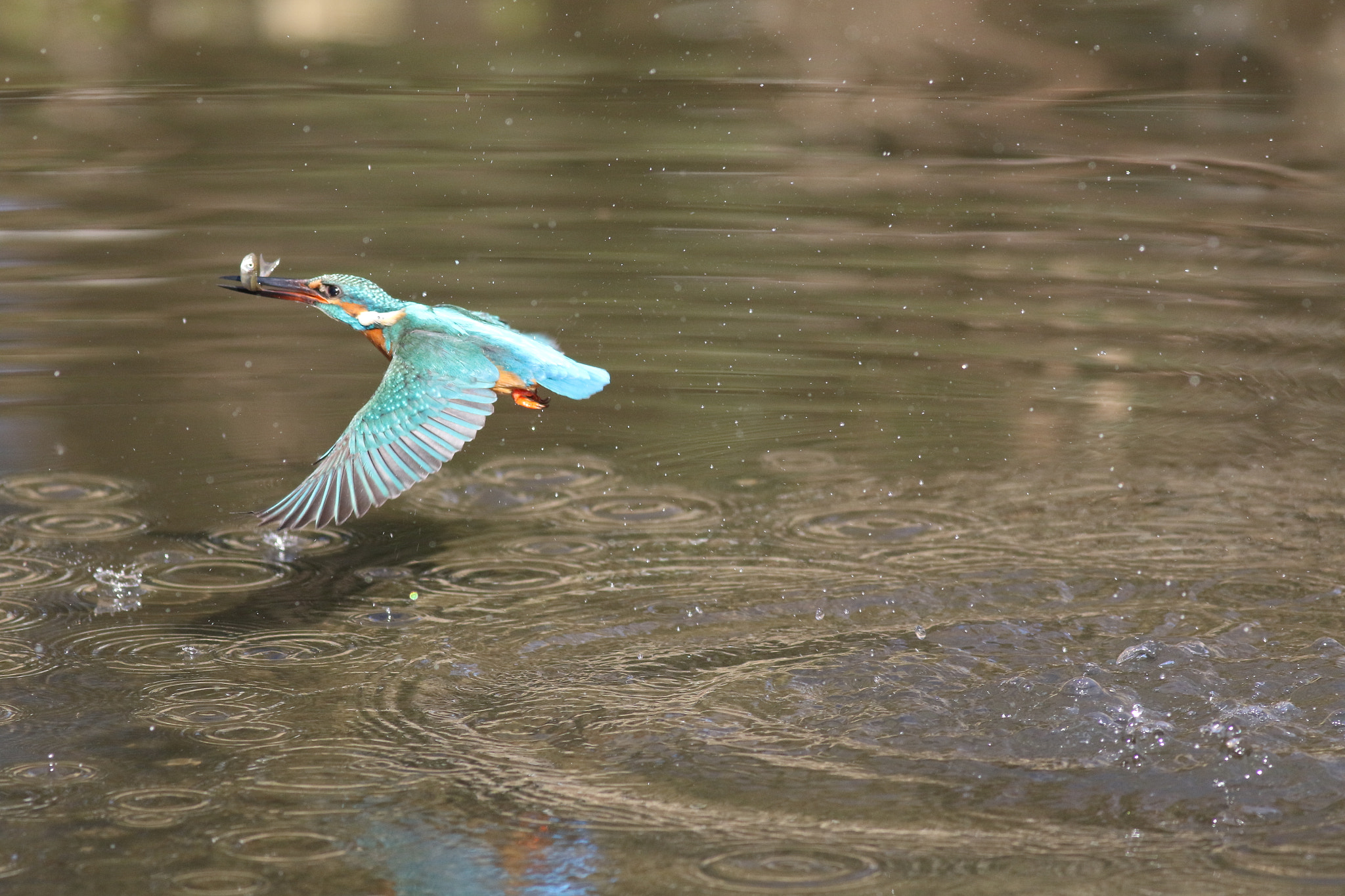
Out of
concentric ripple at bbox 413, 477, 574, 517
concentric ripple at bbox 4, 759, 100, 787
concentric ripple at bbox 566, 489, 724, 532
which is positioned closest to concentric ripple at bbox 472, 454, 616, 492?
concentric ripple at bbox 413, 477, 574, 517

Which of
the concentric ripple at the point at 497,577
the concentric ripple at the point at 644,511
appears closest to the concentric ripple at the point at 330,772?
the concentric ripple at the point at 497,577

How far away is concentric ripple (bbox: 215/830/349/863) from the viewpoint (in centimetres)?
237

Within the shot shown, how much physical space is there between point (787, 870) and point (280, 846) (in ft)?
2.47

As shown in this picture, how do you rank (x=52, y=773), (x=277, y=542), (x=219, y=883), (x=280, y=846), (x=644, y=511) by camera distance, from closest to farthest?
(x=219, y=883), (x=280, y=846), (x=52, y=773), (x=277, y=542), (x=644, y=511)

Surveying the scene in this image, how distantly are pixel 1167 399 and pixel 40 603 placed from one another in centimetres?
311

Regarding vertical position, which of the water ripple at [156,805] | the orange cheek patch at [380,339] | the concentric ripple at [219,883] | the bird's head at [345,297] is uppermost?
the bird's head at [345,297]

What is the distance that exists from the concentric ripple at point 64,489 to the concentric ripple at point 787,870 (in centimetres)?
220

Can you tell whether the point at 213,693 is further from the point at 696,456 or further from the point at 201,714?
the point at 696,456

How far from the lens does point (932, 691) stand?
113 inches

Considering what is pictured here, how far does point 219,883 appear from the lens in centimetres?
230

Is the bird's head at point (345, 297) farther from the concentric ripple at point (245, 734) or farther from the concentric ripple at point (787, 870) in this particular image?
the concentric ripple at point (787, 870)


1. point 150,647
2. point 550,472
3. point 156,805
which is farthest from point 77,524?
point 156,805

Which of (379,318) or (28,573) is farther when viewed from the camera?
(28,573)

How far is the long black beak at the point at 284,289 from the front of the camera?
3.11 metres
